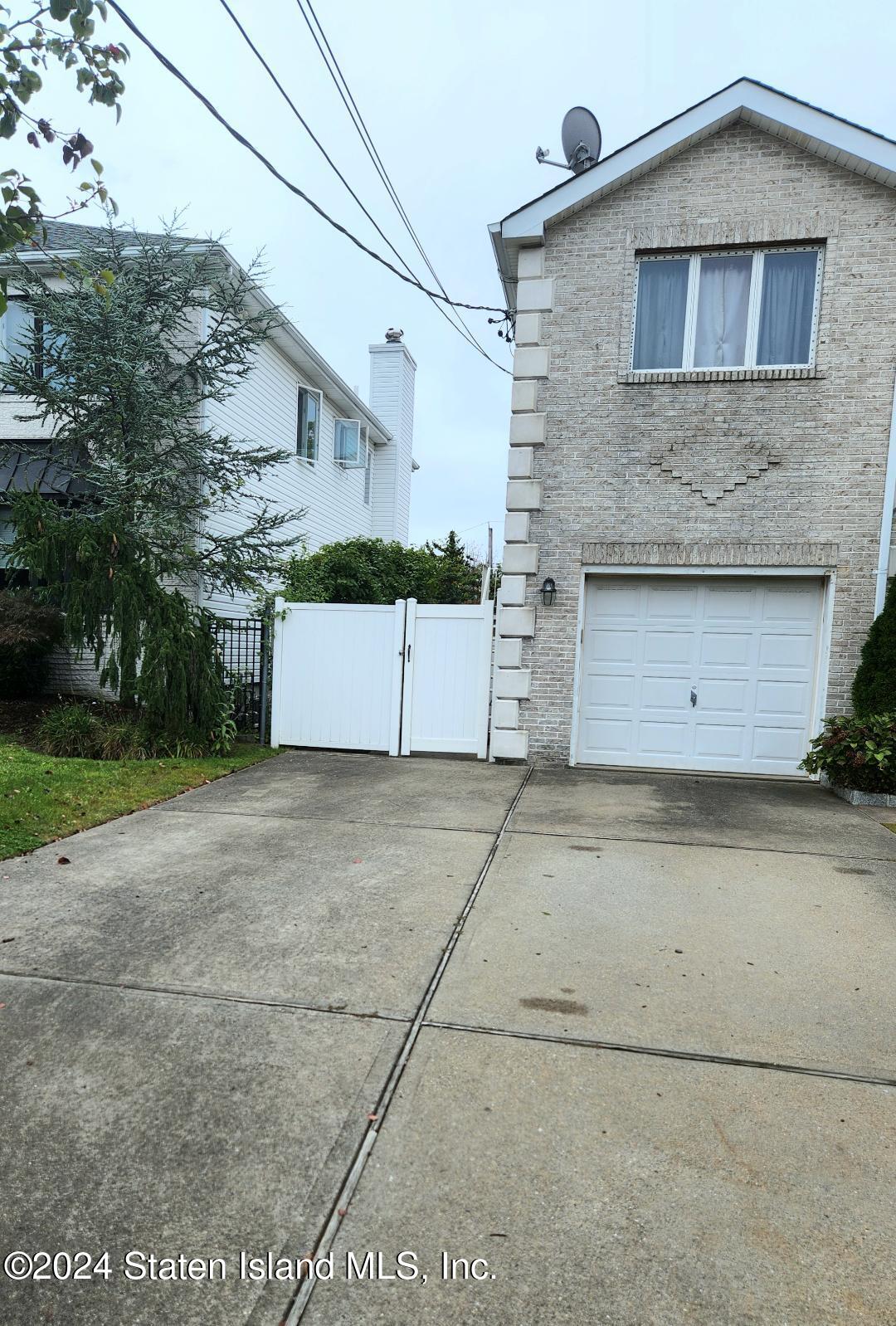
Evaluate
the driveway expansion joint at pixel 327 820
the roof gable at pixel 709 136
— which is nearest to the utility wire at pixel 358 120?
the roof gable at pixel 709 136

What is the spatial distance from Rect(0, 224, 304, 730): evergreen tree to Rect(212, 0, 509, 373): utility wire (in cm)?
200

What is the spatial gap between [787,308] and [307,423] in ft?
34.1

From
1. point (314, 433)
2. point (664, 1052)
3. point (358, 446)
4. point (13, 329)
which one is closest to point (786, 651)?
point (664, 1052)

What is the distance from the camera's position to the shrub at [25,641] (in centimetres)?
1027

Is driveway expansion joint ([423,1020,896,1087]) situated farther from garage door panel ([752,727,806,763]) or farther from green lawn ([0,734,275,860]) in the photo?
garage door panel ([752,727,806,763])

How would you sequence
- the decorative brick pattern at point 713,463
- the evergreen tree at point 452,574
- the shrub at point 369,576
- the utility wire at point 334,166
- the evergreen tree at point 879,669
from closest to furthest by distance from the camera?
the utility wire at point 334,166 < the evergreen tree at point 879,669 < the decorative brick pattern at point 713,463 < the shrub at point 369,576 < the evergreen tree at point 452,574

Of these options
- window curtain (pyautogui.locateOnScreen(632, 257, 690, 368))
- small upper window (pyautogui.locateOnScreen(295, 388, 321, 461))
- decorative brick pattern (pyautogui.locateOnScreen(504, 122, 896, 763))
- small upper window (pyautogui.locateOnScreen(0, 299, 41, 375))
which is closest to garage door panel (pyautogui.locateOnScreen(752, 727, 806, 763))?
decorative brick pattern (pyautogui.locateOnScreen(504, 122, 896, 763))

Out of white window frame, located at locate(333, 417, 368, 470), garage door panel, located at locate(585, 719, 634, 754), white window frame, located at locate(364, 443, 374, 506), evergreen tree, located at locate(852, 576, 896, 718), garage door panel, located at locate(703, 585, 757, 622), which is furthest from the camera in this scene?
white window frame, located at locate(364, 443, 374, 506)

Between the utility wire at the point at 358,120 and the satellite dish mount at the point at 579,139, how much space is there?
6.30ft

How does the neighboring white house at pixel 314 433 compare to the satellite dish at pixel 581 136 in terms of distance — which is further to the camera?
the neighboring white house at pixel 314 433

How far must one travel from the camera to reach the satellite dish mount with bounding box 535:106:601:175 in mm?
10586

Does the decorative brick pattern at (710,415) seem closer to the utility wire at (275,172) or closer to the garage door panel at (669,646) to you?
the garage door panel at (669,646)

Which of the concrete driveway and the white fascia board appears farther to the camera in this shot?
the white fascia board

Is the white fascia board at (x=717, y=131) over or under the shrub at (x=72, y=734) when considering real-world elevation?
over
